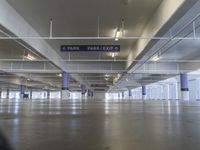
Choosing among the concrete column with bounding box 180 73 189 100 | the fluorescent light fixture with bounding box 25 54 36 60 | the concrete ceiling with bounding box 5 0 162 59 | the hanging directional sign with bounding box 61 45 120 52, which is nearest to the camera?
the concrete ceiling with bounding box 5 0 162 59

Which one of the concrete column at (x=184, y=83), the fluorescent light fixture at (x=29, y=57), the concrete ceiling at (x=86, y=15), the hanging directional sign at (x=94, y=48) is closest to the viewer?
the concrete ceiling at (x=86, y=15)

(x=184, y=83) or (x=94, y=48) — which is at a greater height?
(x=94, y=48)

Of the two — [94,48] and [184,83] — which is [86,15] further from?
[184,83]

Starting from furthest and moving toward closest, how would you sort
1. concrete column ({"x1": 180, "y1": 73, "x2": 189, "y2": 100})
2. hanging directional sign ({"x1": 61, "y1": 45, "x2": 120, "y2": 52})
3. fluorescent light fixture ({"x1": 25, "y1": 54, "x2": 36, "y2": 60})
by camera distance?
concrete column ({"x1": 180, "y1": 73, "x2": 189, "y2": 100})
fluorescent light fixture ({"x1": 25, "y1": 54, "x2": 36, "y2": 60})
hanging directional sign ({"x1": 61, "y1": 45, "x2": 120, "y2": 52})

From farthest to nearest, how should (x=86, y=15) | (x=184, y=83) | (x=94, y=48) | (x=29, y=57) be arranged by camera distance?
(x=184, y=83), (x=29, y=57), (x=94, y=48), (x=86, y=15)

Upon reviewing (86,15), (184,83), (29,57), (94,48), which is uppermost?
(86,15)

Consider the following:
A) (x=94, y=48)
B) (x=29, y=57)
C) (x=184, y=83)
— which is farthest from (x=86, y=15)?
(x=184, y=83)

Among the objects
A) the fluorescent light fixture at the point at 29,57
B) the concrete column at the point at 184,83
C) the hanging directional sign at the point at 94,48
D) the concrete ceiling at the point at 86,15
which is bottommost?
the concrete column at the point at 184,83

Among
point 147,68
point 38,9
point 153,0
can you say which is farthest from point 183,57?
point 38,9

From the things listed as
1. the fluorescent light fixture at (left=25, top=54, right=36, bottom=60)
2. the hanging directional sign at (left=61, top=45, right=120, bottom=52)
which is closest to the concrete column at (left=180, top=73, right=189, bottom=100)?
the hanging directional sign at (left=61, top=45, right=120, bottom=52)

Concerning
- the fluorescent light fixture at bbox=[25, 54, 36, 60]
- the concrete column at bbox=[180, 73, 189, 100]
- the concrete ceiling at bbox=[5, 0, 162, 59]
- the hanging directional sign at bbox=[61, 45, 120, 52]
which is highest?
the concrete ceiling at bbox=[5, 0, 162, 59]

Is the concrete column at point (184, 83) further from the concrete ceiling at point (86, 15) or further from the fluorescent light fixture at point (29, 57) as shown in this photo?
the fluorescent light fixture at point (29, 57)

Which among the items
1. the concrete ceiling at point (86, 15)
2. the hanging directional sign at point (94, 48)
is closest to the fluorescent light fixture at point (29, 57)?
the concrete ceiling at point (86, 15)

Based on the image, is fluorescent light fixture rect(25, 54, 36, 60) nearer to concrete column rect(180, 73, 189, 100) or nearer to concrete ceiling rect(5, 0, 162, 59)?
concrete ceiling rect(5, 0, 162, 59)
